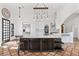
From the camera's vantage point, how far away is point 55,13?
287 cm

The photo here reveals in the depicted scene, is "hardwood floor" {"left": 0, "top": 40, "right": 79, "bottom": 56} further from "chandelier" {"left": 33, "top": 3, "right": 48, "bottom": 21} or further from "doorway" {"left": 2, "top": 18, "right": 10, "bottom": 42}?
"chandelier" {"left": 33, "top": 3, "right": 48, "bottom": 21}

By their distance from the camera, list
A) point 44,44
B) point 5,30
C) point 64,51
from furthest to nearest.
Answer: point 44,44, point 64,51, point 5,30


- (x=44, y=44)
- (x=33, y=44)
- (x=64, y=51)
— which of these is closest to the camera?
(x=64, y=51)

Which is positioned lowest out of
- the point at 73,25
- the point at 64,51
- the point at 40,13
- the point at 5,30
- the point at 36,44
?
the point at 64,51

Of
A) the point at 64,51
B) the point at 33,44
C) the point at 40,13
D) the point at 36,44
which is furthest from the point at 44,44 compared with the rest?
the point at 40,13

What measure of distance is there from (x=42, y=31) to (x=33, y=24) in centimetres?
28

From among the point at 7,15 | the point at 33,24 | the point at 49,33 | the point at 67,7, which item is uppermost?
the point at 67,7

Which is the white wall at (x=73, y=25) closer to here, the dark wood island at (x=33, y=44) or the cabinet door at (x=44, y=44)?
the dark wood island at (x=33, y=44)

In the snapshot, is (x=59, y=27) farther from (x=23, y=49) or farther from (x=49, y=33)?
(x=23, y=49)

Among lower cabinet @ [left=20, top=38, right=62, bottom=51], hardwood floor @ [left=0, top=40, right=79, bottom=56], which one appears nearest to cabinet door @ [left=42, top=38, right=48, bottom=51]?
lower cabinet @ [left=20, top=38, right=62, bottom=51]

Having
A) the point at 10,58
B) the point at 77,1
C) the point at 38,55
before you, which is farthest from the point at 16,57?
the point at 77,1

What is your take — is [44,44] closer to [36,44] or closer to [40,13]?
[36,44]

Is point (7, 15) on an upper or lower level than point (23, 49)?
upper

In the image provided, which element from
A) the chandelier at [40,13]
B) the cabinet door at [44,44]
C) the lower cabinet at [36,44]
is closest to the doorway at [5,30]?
the lower cabinet at [36,44]
